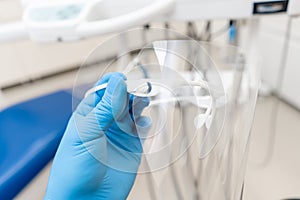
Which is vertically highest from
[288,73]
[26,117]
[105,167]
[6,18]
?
[6,18]

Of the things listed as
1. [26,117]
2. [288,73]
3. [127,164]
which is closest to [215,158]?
[127,164]

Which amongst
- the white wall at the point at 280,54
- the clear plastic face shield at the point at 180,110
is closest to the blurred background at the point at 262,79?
the white wall at the point at 280,54

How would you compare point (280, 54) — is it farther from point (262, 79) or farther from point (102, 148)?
point (102, 148)

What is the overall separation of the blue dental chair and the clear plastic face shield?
1.77 feet

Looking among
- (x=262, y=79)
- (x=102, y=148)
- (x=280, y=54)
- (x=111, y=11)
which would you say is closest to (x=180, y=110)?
(x=102, y=148)

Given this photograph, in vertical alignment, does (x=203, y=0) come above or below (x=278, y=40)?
above

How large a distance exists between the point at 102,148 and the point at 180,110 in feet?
0.53

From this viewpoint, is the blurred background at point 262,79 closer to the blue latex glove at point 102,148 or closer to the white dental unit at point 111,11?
the white dental unit at point 111,11

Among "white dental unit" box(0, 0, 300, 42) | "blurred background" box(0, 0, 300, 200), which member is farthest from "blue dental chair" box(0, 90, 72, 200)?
"white dental unit" box(0, 0, 300, 42)

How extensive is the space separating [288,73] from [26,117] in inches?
63.8

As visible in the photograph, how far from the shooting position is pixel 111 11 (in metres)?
0.99

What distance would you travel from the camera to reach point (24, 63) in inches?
92.8

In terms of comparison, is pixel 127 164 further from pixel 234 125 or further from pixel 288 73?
pixel 288 73

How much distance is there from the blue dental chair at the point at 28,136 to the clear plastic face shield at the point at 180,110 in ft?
1.77
